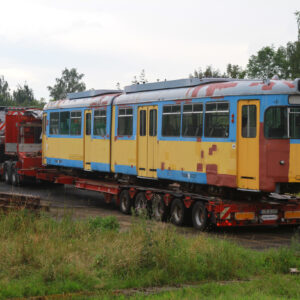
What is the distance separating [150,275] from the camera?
9.91 meters

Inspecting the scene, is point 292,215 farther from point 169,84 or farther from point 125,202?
point 125,202

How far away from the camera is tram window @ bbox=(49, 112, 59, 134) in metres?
25.1

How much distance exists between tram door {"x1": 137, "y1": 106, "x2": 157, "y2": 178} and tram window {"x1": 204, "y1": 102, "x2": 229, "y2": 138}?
2569 millimetres

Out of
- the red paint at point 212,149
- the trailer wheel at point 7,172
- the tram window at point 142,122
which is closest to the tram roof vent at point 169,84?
the tram window at point 142,122

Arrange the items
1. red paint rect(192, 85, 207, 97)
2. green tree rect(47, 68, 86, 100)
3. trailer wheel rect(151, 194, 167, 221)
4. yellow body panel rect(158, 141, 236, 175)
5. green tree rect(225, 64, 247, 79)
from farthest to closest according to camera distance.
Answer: green tree rect(47, 68, 86, 100) → green tree rect(225, 64, 247, 79) → trailer wheel rect(151, 194, 167, 221) → red paint rect(192, 85, 207, 97) → yellow body panel rect(158, 141, 236, 175)

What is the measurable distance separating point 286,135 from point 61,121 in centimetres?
1191

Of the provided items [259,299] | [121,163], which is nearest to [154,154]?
[121,163]

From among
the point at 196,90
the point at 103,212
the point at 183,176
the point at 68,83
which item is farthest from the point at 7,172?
the point at 68,83

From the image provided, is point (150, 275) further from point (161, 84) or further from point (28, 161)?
point (28, 161)

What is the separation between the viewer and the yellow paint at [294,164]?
1471 cm

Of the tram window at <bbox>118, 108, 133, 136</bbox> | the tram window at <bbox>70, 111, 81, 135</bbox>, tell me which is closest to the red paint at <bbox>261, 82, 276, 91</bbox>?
the tram window at <bbox>118, 108, 133, 136</bbox>

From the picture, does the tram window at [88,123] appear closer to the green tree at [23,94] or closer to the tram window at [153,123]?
the tram window at [153,123]

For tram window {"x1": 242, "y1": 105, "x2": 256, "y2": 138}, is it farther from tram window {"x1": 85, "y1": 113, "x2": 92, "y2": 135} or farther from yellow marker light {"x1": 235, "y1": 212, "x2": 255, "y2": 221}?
tram window {"x1": 85, "y1": 113, "x2": 92, "y2": 135}

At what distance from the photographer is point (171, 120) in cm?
1784
